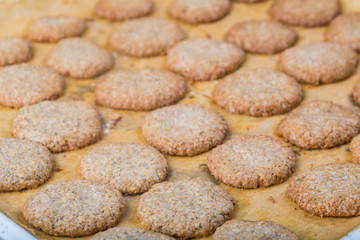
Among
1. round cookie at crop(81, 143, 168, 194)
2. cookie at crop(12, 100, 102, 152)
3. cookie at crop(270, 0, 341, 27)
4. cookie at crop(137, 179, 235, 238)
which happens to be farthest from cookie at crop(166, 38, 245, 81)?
cookie at crop(137, 179, 235, 238)

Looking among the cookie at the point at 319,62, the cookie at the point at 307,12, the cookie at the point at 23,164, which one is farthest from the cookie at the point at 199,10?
the cookie at the point at 23,164

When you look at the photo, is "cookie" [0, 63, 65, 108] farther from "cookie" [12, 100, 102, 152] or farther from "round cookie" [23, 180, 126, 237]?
"round cookie" [23, 180, 126, 237]

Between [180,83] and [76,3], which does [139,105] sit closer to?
[180,83]

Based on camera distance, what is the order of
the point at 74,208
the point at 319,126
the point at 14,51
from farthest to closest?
the point at 14,51
the point at 319,126
the point at 74,208

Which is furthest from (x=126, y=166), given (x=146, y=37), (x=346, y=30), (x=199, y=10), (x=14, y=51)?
(x=346, y=30)

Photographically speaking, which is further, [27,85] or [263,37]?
[263,37]

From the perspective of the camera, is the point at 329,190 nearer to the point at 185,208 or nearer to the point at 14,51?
the point at 185,208
